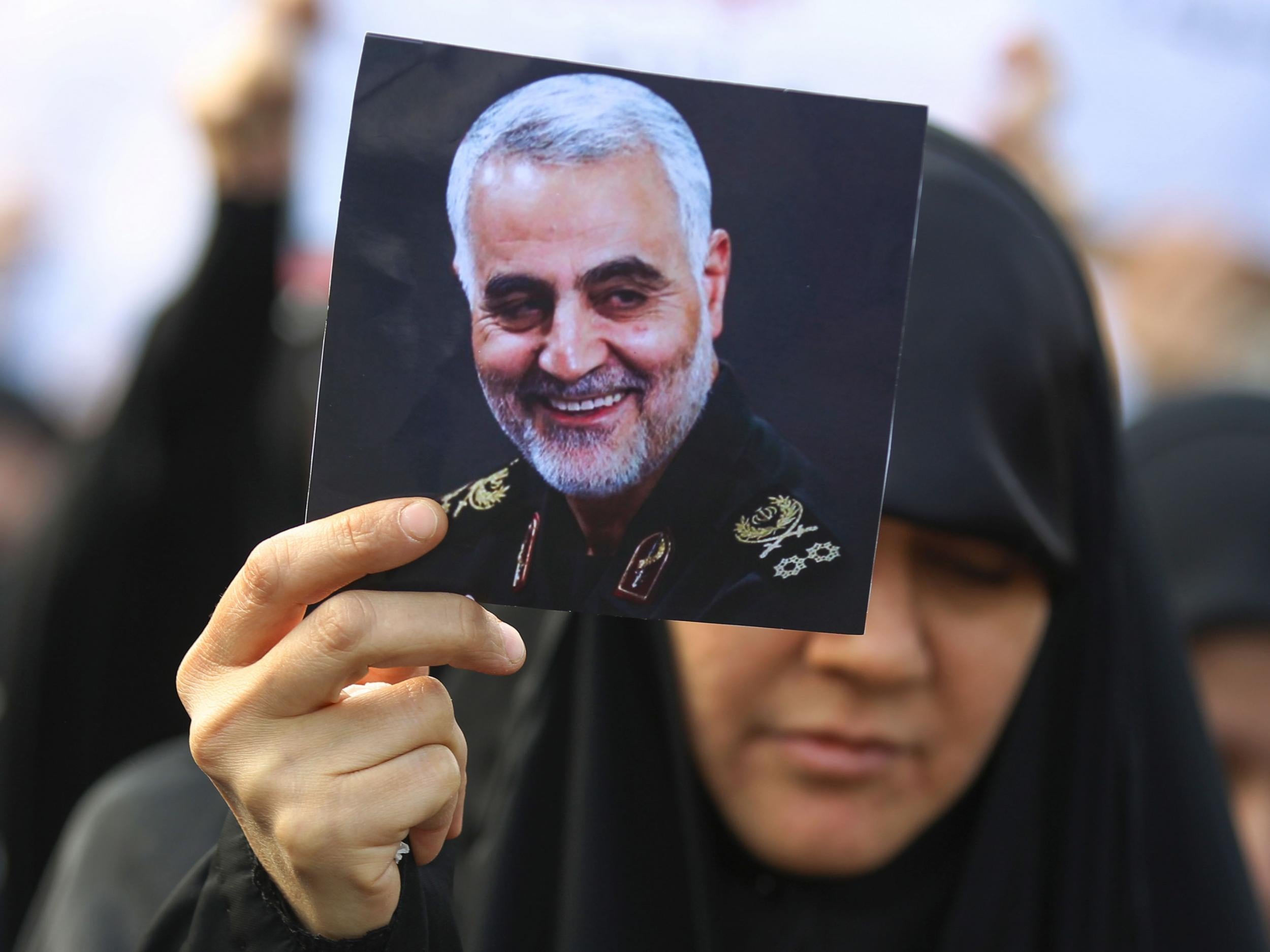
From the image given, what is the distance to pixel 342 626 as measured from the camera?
0.98 metres

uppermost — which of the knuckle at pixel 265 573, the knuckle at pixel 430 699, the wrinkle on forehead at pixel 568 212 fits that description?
the wrinkle on forehead at pixel 568 212

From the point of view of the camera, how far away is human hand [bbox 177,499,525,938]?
985 millimetres

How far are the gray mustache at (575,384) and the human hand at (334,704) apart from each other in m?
0.12

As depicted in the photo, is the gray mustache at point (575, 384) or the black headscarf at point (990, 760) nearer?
the gray mustache at point (575, 384)

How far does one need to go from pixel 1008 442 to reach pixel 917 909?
627 mm

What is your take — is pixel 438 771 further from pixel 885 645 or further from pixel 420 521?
pixel 885 645

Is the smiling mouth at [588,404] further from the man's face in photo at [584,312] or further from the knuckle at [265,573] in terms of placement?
the knuckle at [265,573]

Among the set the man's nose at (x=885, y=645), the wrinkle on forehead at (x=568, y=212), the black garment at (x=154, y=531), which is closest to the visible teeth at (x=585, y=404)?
the wrinkle on forehead at (x=568, y=212)

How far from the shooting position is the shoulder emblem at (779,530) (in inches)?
40.6

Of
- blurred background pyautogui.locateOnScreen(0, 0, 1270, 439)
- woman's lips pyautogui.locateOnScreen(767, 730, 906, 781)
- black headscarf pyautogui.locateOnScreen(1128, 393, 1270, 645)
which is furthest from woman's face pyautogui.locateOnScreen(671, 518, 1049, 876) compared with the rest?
blurred background pyautogui.locateOnScreen(0, 0, 1270, 439)

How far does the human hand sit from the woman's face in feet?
1.95

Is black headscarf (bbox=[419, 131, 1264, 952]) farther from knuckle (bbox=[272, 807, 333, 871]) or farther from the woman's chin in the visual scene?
knuckle (bbox=[272, 807, 333, 871])

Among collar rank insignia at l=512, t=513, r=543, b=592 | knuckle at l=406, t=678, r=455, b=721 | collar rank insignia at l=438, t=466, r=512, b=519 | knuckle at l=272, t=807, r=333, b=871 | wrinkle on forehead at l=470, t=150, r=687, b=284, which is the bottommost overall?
knuckle at l=272, t=807, r=333, b=871

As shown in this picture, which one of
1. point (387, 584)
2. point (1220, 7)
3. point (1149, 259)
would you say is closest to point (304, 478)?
point (387, 584)
